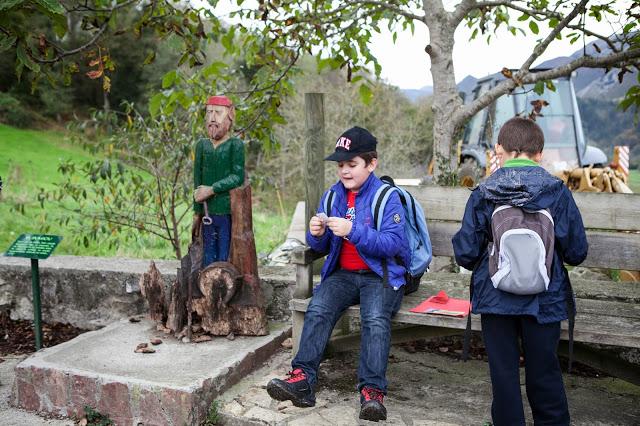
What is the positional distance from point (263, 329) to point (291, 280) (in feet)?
1.74

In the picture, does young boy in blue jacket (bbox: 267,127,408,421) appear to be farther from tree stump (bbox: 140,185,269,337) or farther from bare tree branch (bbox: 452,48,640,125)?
bare tree branch (bbox: 452,48,640,125)

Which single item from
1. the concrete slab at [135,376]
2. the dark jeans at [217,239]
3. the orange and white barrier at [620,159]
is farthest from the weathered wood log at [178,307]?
the orange and white barrier at [620,159]

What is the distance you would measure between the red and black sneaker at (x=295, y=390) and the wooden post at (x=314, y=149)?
1.52 m

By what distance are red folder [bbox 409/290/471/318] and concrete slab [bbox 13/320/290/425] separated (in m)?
1.08

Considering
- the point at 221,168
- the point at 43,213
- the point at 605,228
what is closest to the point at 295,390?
the point at 221,168

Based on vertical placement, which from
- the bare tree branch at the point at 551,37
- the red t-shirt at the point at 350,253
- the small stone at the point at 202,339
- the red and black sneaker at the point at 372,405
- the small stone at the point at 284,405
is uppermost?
the bare tree branch at the point at 551,37

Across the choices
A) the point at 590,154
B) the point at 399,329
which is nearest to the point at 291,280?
the point at 399,329

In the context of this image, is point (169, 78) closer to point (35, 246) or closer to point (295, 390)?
point (35, 246)

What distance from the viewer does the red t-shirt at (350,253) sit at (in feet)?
11.7

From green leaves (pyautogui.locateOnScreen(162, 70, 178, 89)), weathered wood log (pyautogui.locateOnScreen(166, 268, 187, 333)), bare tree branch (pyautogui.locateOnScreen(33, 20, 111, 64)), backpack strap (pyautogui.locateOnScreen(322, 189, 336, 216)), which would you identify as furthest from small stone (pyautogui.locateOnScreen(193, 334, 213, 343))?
bare tree branch (pyautogui.locateOnScreen(33, 20, 111, 64))

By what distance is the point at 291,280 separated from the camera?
4.59 metres

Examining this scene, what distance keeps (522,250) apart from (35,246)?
309 centimetres

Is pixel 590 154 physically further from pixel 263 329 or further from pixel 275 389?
pixel 275 389

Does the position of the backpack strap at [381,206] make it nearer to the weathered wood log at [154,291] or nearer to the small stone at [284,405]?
the small stone at [284,405]
